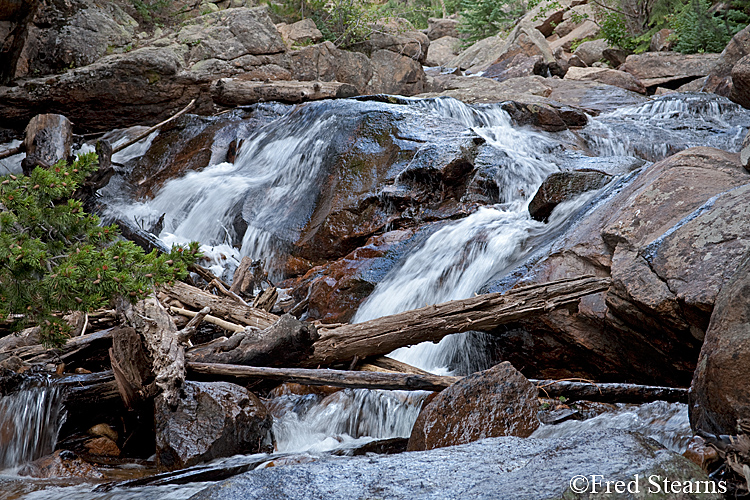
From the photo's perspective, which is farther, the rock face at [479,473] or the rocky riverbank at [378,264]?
the rocky riverbank at [378,264]

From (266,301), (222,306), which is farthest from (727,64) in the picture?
(222,306)

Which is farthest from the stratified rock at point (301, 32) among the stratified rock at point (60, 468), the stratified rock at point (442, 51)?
the stratified rock at point (60, 468)

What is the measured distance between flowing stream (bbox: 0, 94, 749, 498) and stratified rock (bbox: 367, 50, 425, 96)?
5.10 meters

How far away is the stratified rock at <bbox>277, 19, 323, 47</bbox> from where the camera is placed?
53.4ft

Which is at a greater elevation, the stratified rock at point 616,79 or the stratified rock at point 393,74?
the stratified rock at point 393,74

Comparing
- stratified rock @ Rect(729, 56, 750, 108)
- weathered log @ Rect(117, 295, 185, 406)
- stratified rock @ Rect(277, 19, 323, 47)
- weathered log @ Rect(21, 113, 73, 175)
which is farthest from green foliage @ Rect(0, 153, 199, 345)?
stratified rock @ Rect(277, 19, 323, 47)

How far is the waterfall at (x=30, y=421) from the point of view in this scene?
163 inches

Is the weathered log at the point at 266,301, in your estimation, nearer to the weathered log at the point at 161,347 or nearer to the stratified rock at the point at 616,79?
the weathered log at the point at 161,347

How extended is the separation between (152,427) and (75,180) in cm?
192

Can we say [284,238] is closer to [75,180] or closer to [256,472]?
[75,180]

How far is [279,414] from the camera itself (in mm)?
4617

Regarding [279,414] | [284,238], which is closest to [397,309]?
[279,414]

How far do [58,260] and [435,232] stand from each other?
464 centimetres

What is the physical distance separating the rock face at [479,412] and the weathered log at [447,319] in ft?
2.96
